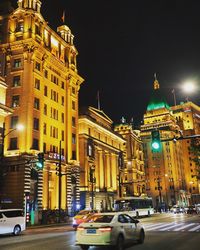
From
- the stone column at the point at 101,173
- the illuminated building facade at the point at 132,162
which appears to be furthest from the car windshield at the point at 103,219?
the illuminated building facade at the point at 132,162

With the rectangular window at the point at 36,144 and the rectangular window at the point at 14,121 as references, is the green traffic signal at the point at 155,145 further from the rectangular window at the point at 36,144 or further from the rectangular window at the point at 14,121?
the rectangular window at the point at 14,121

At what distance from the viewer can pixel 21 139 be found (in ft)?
164

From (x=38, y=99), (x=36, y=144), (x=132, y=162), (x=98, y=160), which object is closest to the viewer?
(x=36, y=144)

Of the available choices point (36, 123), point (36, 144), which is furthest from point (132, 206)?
point (36, 123)

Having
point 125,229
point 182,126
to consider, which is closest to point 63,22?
point 125,229

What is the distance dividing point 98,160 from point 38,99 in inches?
1149

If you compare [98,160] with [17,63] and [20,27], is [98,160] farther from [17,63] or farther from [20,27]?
[20,27]

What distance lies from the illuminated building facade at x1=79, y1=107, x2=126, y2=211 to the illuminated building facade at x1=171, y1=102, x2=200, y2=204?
283 feet

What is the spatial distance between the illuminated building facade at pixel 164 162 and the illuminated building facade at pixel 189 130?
5.19 metres

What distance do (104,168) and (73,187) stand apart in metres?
20.9

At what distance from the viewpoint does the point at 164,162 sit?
143875 millimetres

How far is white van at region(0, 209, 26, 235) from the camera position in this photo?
23406 mm

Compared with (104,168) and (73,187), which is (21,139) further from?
(104,168)

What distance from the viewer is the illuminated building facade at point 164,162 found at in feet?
452
